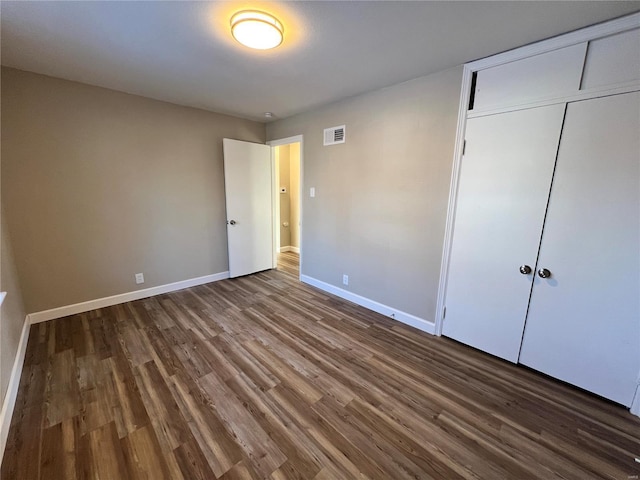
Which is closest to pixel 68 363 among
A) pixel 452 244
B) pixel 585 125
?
pixel 452 244

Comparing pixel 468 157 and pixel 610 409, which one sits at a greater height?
pixel 468 157

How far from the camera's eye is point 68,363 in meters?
2.01

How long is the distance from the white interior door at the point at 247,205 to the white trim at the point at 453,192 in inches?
110

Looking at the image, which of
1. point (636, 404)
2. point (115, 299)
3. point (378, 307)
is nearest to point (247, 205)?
point (115, 299)

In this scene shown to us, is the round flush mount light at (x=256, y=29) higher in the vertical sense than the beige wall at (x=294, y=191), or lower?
higher

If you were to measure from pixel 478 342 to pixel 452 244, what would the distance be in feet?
2.98

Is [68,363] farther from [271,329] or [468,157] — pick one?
[468,157]

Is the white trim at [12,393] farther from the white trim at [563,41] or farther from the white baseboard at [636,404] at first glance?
the white trim at [563,41]

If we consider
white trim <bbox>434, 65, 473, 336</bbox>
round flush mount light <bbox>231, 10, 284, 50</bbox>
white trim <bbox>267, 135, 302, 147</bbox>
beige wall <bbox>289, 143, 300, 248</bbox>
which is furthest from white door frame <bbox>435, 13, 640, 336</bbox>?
beige wall <bbox>289, 143, 300, 248</bbox>

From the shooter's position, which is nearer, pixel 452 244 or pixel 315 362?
pixel 315 362

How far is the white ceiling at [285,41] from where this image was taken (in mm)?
1449

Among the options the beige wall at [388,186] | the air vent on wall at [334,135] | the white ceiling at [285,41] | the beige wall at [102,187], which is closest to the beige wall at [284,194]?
the beige wall at [102,187]

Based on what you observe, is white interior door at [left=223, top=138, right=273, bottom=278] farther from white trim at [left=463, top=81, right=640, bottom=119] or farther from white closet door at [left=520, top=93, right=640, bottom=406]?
white closet door at [left=520, top=93, right=640, bottom=406]

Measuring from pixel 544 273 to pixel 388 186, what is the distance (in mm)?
1483
